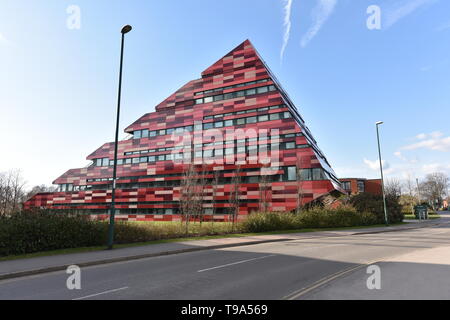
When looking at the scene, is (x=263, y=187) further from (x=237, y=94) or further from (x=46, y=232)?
(x=46, y=232)

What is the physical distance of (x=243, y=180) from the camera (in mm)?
40594

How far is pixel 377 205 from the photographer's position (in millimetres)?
34562

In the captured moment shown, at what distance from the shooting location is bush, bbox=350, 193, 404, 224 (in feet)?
113

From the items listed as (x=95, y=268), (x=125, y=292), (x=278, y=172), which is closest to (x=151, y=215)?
(x=278, y=172)

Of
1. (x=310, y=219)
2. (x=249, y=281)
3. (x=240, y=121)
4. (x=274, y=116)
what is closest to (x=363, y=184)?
(x=274, y=116)

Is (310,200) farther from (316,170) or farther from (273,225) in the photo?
(273,225)

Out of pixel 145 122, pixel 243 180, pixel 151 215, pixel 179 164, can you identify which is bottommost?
pixel 151 215

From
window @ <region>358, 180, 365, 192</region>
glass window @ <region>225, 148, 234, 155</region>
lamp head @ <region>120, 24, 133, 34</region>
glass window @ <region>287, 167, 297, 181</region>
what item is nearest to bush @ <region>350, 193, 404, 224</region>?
glass window @ <region>287, 167, 297, 181</region>

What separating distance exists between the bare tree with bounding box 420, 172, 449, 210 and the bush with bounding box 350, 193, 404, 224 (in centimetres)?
7088

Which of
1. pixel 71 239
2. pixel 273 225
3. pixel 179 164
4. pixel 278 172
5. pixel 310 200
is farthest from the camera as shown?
pixel 179 164

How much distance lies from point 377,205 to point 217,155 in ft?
76.4

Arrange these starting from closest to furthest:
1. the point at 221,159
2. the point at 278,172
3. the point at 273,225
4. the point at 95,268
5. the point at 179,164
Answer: the point at 95,268
the point at 273,225
the point at 278,172
the point at 221,159
the point at 179,164

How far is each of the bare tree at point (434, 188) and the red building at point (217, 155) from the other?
72196mm

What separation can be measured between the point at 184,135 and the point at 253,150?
13.3m
